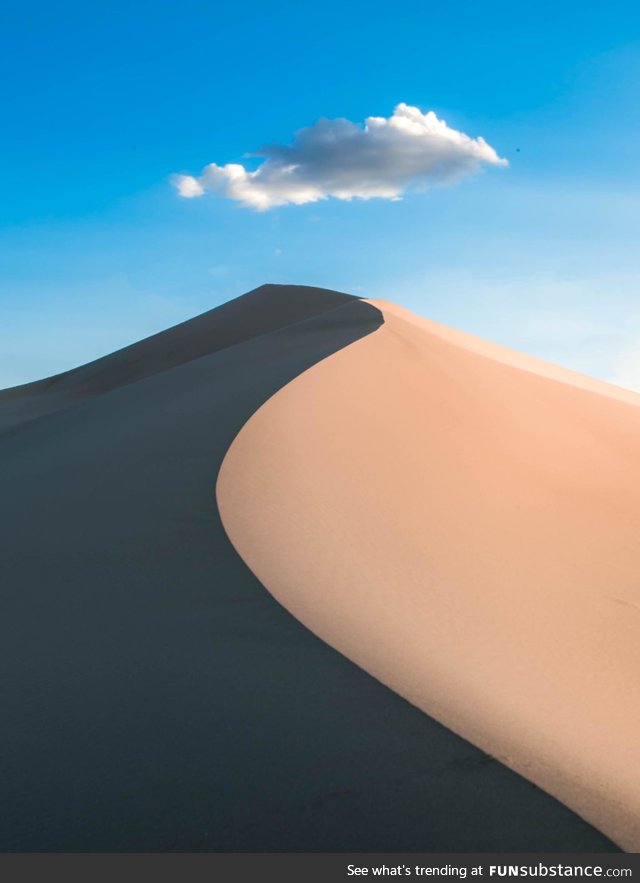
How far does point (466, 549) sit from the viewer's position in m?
6.68

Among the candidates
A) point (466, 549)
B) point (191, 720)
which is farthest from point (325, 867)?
point (466, 549)

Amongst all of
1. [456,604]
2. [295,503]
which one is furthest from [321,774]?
[295,503]

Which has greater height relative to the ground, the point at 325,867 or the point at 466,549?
the point at 466,549

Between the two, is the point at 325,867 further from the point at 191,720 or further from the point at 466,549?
the point at 466,549

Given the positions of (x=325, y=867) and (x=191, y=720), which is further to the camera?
(x=191, y=720)

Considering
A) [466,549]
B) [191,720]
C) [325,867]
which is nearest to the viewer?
[325,867]

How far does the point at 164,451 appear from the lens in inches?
320

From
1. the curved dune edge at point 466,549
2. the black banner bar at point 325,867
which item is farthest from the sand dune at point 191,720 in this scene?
the curved dune edge at point 466,549

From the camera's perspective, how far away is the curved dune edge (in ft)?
12.2

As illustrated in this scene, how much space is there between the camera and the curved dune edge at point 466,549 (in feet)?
12.2

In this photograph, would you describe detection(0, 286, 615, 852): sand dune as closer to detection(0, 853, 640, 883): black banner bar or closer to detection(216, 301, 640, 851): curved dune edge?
detection(0, 853, 640, 883): black banner bar

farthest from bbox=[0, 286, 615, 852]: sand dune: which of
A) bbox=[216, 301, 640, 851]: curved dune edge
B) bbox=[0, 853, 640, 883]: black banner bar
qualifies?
bbox=[216, 301, 640, 851]: curved dune edge

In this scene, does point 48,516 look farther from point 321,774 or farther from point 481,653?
point 321,774

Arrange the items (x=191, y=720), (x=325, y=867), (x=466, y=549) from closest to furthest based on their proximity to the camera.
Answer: (x=325, y=867), (x=191, y=720), (x=466, y=549)
